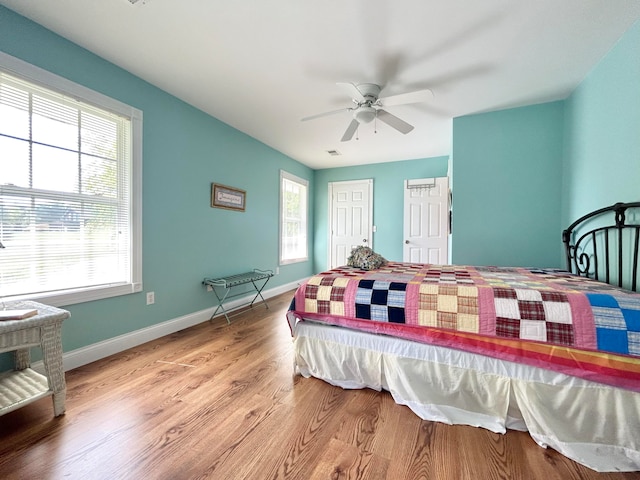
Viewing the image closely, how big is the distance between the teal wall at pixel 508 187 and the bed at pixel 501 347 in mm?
922

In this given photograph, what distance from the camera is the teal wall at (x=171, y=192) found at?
211cm

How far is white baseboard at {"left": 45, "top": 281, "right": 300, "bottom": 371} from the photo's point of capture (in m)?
2.13

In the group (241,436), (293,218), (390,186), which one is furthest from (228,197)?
(390,186)

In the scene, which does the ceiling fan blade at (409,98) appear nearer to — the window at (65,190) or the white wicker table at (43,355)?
the window at (65,190)

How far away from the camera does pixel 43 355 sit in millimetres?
1506

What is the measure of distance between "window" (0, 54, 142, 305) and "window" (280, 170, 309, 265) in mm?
2600

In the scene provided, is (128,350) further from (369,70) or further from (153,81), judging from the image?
(369,70)

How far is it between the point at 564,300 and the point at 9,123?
3600 millimetres

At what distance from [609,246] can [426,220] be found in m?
2.67

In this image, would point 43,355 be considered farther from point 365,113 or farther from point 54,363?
Result: point 365,113

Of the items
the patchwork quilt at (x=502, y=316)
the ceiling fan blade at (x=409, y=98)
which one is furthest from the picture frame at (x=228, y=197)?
the ceiling fan blade at (x=409, y=98)

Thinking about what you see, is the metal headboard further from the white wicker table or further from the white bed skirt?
the white wicker table

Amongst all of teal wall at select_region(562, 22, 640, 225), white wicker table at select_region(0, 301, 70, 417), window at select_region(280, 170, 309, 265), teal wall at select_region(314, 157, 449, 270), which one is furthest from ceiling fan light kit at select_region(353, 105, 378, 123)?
teal wall at select_region(314, 157, 449, 270)

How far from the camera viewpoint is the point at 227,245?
3.71 metres
